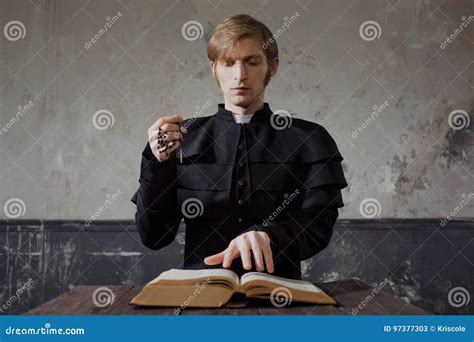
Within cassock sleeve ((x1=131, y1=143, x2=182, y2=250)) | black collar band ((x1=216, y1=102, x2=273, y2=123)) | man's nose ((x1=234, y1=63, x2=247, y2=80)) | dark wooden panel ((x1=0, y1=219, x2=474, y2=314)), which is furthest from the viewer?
dark wooden panel ((x1=0, y1=219, x2=474, y2=314))

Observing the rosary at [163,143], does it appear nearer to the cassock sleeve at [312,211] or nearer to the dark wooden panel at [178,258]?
the cassock sleeve at [312,211]

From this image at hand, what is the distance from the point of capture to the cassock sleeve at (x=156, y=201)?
1573mm

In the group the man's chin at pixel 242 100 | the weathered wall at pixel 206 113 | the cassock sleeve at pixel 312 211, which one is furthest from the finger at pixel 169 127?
the weathered wall at pixel 206 113

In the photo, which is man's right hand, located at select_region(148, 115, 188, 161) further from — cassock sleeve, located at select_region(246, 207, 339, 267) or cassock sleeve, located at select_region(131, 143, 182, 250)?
cassock sleeve, located at select_region(246, 207, 339, 267)

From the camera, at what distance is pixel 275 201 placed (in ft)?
5.76

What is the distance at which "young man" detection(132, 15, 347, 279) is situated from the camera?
1667 millimetres

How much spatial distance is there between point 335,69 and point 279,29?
45cm

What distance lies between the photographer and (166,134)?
1437 millimetres

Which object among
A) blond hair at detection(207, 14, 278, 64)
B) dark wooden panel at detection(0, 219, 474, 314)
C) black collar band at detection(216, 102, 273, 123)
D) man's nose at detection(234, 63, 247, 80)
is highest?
blond hair at detection(207, 14, 278, 64)

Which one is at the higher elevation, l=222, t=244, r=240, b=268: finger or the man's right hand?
the man's right hand

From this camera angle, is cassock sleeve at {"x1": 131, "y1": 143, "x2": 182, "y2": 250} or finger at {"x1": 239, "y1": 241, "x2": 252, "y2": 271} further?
cassock sleeve at {"x1": 131, "y1": 143, "x2": 182, "y2": 250}

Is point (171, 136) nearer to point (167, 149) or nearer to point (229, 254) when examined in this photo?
point (167, 149)

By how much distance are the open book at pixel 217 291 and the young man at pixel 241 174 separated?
0.44 meters

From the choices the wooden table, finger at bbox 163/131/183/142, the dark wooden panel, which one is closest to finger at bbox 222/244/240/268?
the wooden table
